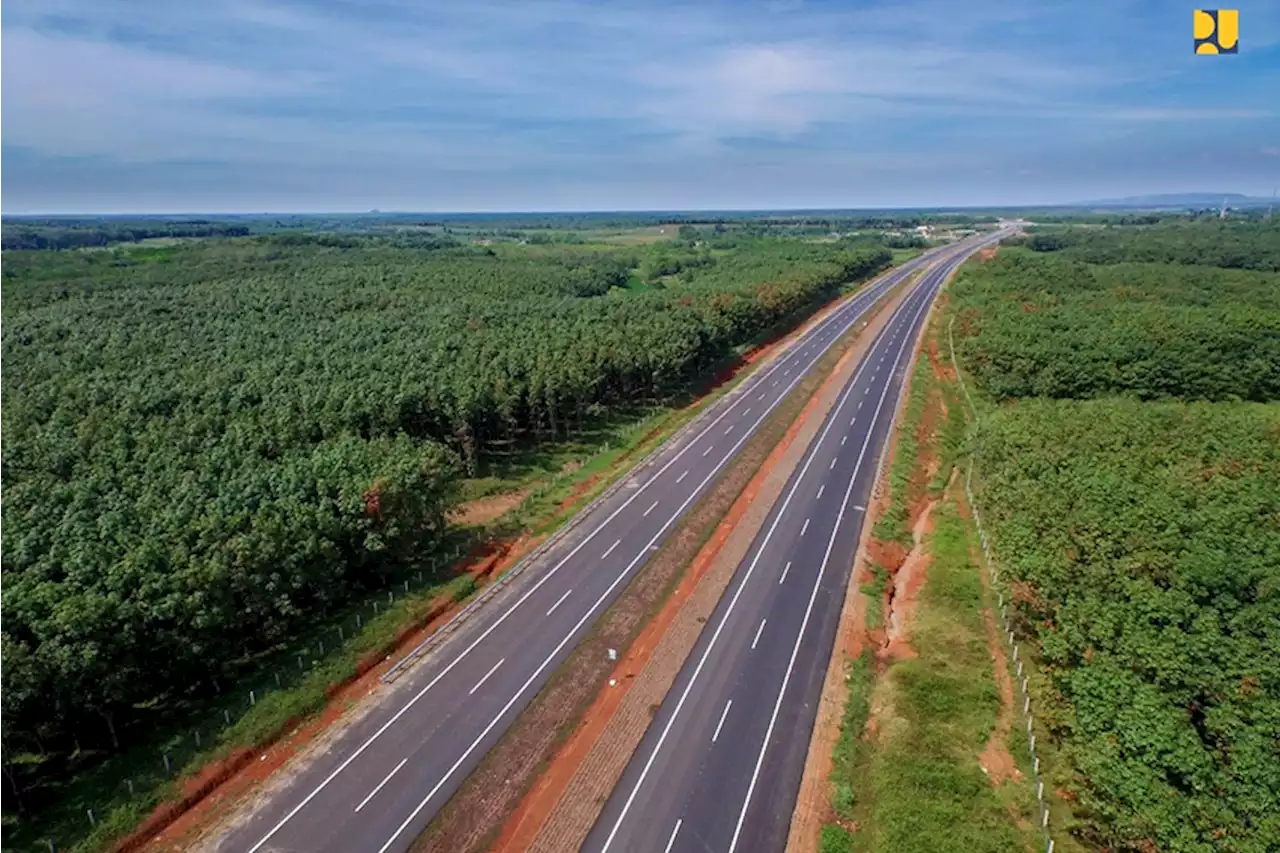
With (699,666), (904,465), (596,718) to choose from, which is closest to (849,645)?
(699,666)

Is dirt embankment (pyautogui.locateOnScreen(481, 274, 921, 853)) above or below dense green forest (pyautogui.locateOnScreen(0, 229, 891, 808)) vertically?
below

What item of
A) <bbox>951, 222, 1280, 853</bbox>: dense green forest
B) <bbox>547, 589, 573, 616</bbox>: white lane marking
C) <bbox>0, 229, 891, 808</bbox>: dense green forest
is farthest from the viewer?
<bbox>547, 589, 573, 616</bbox>: white lane marking

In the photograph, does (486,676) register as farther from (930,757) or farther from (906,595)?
(906,595)

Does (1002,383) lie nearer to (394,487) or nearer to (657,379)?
(657,379)

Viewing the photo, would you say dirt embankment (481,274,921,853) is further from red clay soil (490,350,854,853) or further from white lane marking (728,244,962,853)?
white lane marking (728,244,962,853)

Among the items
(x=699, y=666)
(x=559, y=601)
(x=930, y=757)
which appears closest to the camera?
(x=930, y=757)

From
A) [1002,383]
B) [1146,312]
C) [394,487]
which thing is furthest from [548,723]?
[1146,312]

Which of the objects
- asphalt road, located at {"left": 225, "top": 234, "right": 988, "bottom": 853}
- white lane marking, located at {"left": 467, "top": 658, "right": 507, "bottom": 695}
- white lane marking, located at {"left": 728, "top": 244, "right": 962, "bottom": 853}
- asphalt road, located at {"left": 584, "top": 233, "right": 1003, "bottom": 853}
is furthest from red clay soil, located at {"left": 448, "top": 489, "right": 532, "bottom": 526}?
white lane marking, located at {"left": 728, "top": 244, "right": 962, "bottom": 853}
